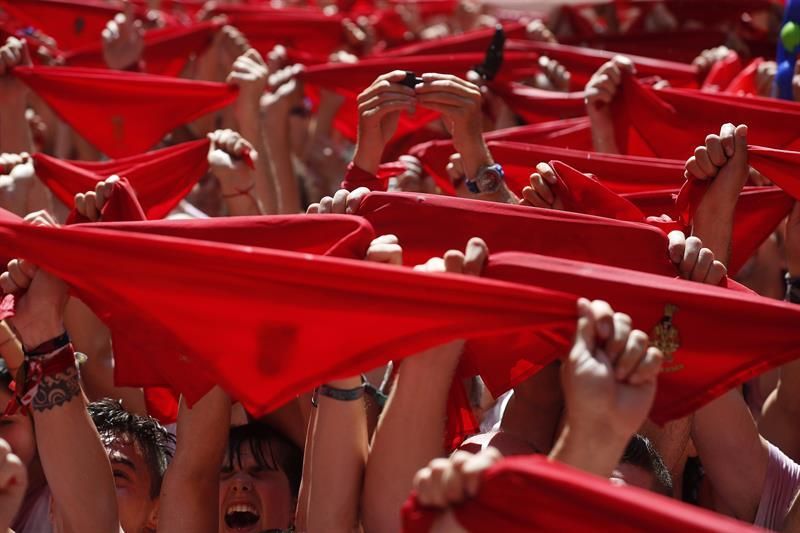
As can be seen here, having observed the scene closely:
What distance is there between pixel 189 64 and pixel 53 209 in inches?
59.5

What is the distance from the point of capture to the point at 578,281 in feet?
7.66

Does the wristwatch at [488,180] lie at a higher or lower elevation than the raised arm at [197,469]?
higher

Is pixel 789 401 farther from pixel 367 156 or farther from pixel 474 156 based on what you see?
pixel 367 156

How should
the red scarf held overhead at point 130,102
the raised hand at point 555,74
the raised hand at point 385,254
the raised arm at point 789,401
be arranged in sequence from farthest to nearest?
the raised hand at point 555,74
the red scarf held overhead at point 130,102
the raised arm at point 789,401
the raised hand at point 385,254

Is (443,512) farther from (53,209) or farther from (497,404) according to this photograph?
(53,209)

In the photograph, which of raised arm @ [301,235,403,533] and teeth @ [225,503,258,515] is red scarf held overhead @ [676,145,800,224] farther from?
teeth @ [225,503,258,515]

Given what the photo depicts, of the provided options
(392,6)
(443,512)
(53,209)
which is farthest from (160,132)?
(392,6)

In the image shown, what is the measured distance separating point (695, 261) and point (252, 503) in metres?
1.16

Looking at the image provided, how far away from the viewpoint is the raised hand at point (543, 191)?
307 centimetres

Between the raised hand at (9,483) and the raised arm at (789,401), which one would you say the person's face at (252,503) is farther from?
the raised arm at (789,401)

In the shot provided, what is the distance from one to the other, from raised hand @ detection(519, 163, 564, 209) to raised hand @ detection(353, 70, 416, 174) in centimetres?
47

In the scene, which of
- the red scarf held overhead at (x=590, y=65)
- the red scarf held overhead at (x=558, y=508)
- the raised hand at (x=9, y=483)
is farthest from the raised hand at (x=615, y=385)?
the red scarf held overhead at (x=590, y=65)

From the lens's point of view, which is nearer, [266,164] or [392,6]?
[266,164]

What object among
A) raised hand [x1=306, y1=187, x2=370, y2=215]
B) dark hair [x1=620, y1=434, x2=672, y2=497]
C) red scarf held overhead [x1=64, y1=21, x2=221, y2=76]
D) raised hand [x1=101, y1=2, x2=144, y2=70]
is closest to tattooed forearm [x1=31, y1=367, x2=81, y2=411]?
raised hand [x1=306, y1=187, x2=370, y2=215]
